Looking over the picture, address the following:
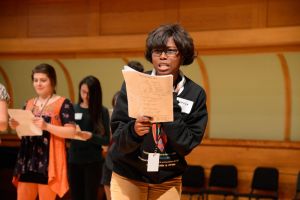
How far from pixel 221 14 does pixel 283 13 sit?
32.0 inches

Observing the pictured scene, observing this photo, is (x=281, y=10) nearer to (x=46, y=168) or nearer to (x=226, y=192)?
(x=226, y=192)

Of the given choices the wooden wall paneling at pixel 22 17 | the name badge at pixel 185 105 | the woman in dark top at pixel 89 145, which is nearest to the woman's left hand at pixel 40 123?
the woman in dark top at pixel 89 145

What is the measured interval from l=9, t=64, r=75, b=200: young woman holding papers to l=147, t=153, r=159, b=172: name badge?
1.70m

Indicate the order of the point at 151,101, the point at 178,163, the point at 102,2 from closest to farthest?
1. the point at 151,101
2. the point at 178,163
3. the point at 102,2

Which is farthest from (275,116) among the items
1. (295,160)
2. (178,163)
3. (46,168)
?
(178,163)

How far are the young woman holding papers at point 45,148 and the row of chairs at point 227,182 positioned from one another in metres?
3.33

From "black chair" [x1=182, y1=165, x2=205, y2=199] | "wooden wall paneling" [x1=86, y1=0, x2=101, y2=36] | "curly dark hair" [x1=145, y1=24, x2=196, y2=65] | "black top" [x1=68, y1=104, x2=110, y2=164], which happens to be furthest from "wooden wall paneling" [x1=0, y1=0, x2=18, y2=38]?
"curly dark hair" [x1=145, y1=24, x2=196, y2=65]

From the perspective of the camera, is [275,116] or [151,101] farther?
[275,116]

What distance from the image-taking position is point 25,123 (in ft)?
13.3

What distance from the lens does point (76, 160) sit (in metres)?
5.25

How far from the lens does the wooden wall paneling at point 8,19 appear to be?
772 cm

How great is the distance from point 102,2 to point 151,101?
17.0ft

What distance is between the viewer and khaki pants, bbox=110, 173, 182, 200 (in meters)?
2.55

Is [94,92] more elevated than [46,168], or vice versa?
[94,92]
